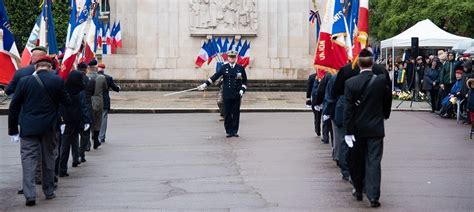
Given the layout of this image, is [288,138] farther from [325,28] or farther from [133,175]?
[133,175]

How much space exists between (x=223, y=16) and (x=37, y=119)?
2876 cm

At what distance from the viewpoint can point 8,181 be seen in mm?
13672

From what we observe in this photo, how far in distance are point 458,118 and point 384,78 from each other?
13.5m

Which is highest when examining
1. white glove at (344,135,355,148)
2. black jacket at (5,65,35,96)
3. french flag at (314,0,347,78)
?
french flag at (314,0,347,78)

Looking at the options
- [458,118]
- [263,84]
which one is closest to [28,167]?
[458,118]

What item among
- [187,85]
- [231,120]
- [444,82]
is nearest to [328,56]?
[231,120]

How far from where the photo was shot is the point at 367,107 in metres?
11.5

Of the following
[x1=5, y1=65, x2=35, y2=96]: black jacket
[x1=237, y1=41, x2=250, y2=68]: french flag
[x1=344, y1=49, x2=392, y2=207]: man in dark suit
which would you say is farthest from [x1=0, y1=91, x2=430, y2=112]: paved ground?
[x1=344, y1=49, x2=392, y2=207]: man in dark suit

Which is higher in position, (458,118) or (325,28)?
(325,28)

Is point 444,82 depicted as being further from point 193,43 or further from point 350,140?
point 350,140

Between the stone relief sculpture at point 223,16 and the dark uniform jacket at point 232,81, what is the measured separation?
63.7 feet

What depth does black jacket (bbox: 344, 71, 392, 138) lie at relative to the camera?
1139 centimetres

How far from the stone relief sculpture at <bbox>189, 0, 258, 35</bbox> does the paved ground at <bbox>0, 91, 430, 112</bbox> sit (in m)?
3.01

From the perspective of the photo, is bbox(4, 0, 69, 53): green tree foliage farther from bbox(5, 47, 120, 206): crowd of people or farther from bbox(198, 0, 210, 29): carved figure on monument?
bbox(5, 47, 120, 206): crowd of people
